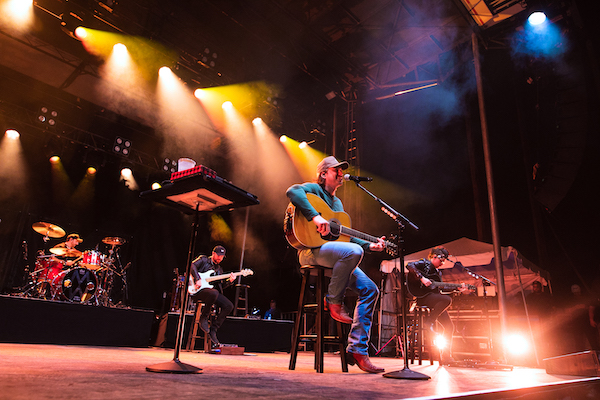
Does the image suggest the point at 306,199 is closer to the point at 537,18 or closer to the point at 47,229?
the point at 537,18

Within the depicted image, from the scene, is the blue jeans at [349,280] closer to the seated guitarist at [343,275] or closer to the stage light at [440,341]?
the seated guitarist at [343,275]

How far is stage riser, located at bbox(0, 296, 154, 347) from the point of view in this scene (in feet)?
16.2

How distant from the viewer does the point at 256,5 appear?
7.66 m

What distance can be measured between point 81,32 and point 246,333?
7.23 m

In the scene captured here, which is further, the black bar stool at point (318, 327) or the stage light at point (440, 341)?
the stage light at point (440, 341)

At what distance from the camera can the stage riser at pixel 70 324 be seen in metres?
4.95

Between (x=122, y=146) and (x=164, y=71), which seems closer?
(x=164, y=71)

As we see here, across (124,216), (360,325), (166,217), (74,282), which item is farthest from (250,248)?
(360,325)

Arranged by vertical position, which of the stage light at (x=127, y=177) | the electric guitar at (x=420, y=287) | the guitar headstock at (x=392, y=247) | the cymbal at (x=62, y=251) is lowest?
the electric guitar at (x=420, y=287)

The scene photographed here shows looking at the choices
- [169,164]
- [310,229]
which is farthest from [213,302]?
[169,164]

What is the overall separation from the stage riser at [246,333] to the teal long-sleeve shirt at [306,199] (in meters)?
4.50

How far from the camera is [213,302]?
5766mm

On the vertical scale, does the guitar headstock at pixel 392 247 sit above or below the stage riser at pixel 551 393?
above

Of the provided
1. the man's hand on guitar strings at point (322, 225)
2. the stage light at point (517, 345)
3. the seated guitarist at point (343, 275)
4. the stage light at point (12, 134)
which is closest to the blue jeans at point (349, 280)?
Result: the seated guitarist at point (343, 275)
